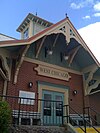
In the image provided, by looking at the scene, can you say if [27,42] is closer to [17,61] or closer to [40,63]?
[17,61]

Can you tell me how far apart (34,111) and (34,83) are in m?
1.35

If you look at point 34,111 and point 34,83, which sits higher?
point 34,83

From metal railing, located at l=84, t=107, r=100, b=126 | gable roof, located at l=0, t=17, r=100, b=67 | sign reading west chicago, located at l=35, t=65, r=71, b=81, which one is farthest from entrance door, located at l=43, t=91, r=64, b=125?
gable roof, located at l=0, t=17, r=100, b=67

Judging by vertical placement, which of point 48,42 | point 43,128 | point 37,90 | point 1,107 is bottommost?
point 43,128

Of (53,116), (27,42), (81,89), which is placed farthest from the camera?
(81,89)

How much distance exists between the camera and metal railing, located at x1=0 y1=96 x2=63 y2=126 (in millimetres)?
8586

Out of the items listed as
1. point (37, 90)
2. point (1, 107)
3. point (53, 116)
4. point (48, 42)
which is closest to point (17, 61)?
point (37, 90)

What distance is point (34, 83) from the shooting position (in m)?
9.73

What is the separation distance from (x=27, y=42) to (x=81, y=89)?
477 centimetres

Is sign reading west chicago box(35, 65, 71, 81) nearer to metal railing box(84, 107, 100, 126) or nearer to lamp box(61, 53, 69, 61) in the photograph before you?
lamp box(61, 53, 69, 61)

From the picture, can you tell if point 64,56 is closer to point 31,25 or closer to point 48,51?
point 48,51

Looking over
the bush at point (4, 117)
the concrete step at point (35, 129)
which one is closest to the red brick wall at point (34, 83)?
the concrete step at point (35, 129)

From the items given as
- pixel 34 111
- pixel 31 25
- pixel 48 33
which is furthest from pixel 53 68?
pixel 31 25

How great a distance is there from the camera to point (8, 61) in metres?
9.05
